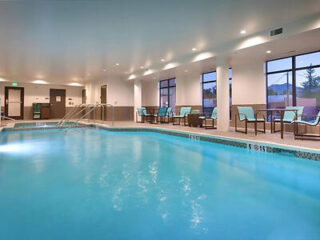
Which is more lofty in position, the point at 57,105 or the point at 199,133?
the point at 57,105

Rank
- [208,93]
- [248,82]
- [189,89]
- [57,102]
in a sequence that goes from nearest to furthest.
Answer: 1. [248,82]
2. [208,93]
3. [189,89]
4. [57,102]

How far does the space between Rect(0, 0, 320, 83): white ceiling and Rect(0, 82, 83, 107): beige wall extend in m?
6.60

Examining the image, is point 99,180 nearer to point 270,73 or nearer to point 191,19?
point 191,19

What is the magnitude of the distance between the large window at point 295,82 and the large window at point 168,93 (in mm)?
5060

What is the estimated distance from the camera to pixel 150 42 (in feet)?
20.7

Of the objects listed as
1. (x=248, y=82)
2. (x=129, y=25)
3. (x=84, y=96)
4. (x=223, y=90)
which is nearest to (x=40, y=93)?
(x=84, y=96)

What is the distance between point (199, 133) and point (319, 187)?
12.7ft

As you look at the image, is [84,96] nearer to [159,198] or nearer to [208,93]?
[208,93]

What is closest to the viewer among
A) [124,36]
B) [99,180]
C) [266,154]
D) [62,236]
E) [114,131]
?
[62,236]

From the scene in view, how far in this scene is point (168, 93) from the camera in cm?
1184

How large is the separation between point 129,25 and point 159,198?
13.6ft

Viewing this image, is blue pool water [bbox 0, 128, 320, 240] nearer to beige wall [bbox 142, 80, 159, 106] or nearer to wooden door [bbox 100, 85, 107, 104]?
beige wall [bbox 142, 80, 159, 106]

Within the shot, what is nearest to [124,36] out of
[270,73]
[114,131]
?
[114,131]

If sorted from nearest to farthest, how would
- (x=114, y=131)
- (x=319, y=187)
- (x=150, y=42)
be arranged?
1. (x=319, y=187)
2. (x=150, y=42)
3. (x=114, y=131)
